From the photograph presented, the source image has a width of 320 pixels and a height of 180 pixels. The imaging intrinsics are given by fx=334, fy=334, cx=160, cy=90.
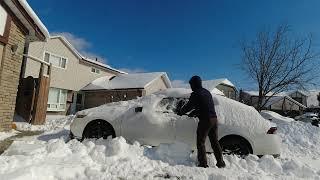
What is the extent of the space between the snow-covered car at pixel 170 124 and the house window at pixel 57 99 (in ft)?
61.2

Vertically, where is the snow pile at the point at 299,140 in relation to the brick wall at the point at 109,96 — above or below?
below

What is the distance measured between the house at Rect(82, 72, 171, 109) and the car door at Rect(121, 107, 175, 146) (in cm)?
2181

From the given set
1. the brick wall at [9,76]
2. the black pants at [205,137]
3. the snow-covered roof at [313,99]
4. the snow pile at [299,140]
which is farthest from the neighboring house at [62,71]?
the snow-covered roof at [313,99]

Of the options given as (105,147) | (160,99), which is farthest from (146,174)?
(160,99)

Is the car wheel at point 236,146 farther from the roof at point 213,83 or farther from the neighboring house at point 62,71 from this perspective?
the roof at point 213,83

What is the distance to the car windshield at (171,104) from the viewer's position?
7582 millimetres

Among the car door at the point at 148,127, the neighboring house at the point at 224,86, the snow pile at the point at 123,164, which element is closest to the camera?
the snow pile at the point at 123,164

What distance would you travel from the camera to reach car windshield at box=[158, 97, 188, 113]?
7582 mm

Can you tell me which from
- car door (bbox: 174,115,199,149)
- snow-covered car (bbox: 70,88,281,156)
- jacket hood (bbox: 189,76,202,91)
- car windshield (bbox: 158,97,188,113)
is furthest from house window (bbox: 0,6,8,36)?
jacket hood (bbox: 189,76,202,91)

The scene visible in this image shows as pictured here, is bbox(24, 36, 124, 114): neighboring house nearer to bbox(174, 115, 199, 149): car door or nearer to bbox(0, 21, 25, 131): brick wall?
bbox(0, 21, 25, 131): brick wall

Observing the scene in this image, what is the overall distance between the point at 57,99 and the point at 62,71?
251 centimetres

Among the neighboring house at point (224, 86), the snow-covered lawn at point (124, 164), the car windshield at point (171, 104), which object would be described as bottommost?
the snow-covered lawn at point (124, 164)

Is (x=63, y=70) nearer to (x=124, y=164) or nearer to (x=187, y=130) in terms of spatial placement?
(x=187, y=130)

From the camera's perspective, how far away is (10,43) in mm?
10281
